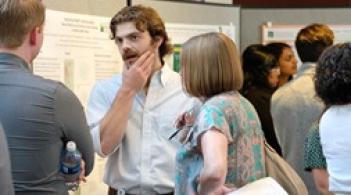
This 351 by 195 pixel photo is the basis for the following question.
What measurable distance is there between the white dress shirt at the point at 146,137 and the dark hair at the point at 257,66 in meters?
1.38

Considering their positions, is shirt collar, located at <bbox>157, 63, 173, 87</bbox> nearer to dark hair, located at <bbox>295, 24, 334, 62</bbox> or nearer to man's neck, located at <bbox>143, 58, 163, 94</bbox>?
man's neck, located at <bbox>143, 58, 163, 94</bbox>

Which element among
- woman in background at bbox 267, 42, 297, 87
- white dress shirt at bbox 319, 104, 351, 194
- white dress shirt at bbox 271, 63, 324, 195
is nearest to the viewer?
white dress shirt at bbox 319, 104, 351, 194

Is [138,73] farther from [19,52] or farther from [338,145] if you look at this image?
[338,145]

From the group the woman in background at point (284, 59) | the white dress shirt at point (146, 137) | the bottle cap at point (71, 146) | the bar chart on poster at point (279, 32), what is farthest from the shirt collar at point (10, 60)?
the bar chart on poster at point (279, 32)

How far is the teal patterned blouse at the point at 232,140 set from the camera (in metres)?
1.77

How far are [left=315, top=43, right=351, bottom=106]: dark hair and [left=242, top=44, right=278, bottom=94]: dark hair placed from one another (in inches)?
63.6

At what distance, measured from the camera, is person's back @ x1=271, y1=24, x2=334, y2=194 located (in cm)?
300

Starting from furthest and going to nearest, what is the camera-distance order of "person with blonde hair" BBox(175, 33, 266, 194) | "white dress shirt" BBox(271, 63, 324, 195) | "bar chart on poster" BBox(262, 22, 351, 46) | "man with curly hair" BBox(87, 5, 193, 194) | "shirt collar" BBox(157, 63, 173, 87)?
1. "bar chart on poster" BBox(262, 22, 351, 46)
2. "white dress shirt" BBox(271, 63, 324, 195)
3. "shirt collar" BBox(157, 63, 173, 87)
4. "man with curly hair" BBox(87, 5, 193, 194)
5. "person with blonde hair" BBox(175, 33, 266, 194)

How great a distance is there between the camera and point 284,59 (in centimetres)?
399

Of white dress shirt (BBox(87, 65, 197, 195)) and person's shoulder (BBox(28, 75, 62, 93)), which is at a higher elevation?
person's shoulder (BBox(28, 75, 62, 93))

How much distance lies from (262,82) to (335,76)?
168cm

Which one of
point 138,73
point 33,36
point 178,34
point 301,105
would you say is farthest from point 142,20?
point 178,34

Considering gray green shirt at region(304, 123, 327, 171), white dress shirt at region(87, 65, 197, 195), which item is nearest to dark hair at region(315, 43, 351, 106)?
gray green shirt at region(304, 123, 327, 171)

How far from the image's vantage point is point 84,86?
3.00 m
